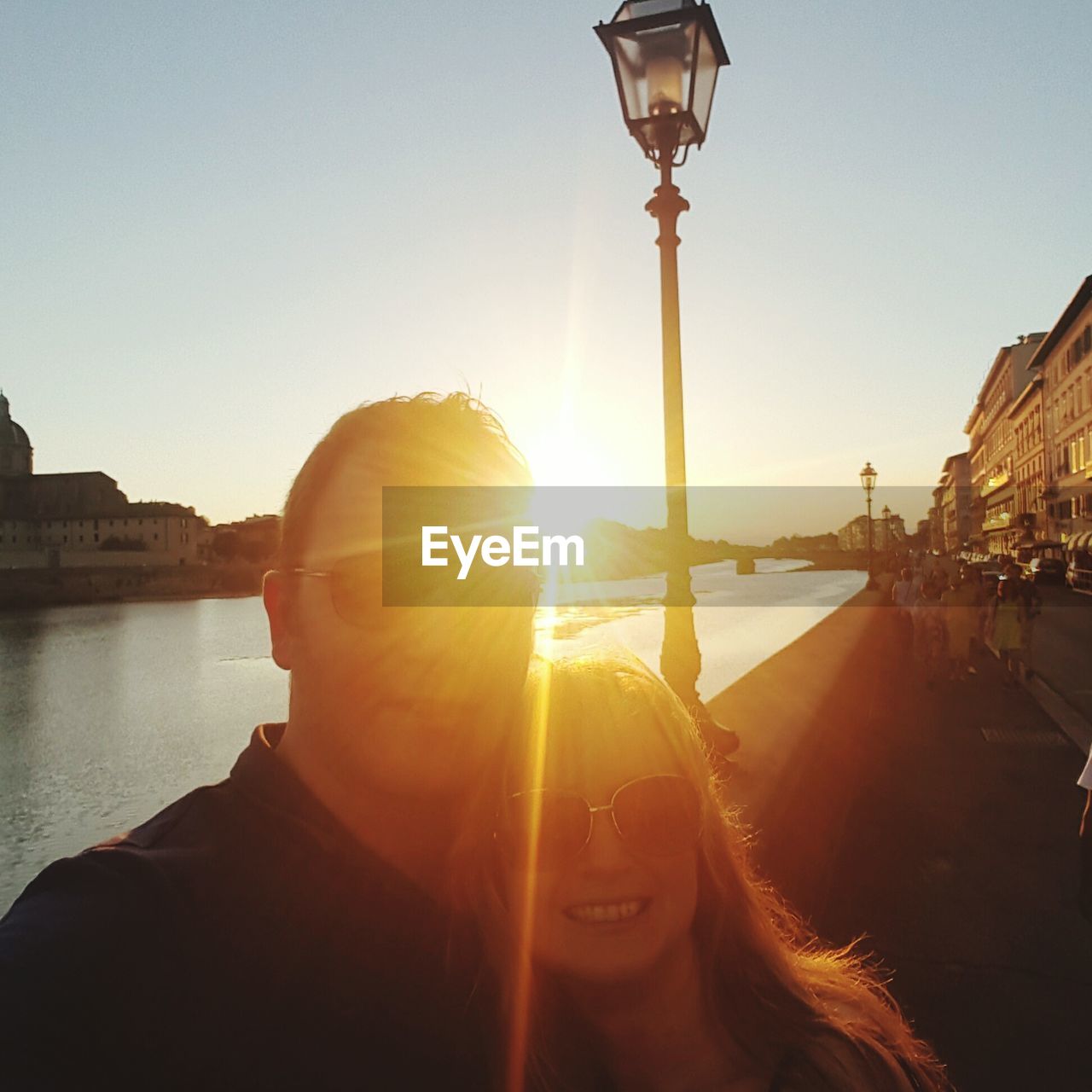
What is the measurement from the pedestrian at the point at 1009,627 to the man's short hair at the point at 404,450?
15.0 m

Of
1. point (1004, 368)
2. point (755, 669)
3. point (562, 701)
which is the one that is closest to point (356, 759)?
point (562, 701)

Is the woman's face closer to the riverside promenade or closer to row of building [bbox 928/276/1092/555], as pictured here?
the riverside promenade

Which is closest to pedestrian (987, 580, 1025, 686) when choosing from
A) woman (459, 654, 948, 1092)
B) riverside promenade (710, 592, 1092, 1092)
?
riverside promenade (710, 592, 1092, 1092)

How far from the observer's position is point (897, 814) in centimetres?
730

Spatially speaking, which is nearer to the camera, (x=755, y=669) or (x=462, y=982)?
(x=462, y=982)

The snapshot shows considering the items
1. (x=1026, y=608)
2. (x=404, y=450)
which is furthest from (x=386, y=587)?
(x=1026, y=608)

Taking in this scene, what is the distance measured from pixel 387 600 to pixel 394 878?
0.51 m

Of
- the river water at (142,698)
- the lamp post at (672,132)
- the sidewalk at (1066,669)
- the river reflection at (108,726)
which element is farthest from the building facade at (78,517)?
the lamp post at (672,132)

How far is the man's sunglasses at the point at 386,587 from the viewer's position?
173cm

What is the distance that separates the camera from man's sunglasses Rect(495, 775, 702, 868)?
5.41ft

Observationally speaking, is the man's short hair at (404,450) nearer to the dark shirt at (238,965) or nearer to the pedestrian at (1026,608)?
the dark shirt at (238,965)

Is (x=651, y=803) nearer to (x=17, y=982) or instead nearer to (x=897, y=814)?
(x=17, y=982)

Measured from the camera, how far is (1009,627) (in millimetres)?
14773

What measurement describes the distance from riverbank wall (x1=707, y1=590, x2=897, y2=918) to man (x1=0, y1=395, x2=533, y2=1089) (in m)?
3.48
